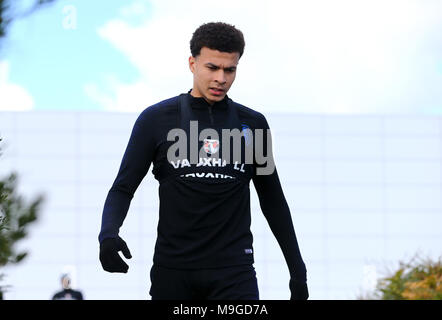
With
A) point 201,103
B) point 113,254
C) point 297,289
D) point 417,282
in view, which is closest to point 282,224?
point 297,289

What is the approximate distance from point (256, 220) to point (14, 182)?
1181 inches

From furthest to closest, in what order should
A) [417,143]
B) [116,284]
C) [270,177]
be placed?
[417,143], [116,284], [270,177]

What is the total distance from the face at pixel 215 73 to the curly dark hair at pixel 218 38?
1.4 inches

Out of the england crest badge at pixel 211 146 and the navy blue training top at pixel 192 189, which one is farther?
the england crest badge at pixel 211 146

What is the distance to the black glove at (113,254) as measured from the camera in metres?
5.13

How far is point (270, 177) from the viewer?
18.6ft

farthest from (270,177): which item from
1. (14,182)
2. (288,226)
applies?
(14,182)

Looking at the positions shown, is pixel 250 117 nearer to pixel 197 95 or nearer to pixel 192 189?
pixel 197 95

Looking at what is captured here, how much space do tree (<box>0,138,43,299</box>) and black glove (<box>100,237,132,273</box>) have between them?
73cm

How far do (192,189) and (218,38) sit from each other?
962 millimetres

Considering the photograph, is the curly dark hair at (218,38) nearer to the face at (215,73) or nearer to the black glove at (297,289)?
the face at (215,73)

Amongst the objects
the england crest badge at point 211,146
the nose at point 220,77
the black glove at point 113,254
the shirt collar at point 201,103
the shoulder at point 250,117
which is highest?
the nose at point 220,77

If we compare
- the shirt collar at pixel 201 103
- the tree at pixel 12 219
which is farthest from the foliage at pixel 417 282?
the tree at pixel 12 219
